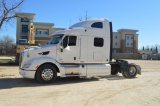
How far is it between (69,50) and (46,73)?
1.91 metres

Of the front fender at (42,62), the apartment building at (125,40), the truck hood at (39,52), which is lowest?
the front fender at (42,62)

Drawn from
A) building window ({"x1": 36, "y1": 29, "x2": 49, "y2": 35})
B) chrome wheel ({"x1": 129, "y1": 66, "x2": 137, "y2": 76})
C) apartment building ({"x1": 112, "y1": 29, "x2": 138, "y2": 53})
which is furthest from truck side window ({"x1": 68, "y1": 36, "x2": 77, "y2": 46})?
apartment building ({"x1": 112, "y1": 29, "x2": 138, "y2": 53})

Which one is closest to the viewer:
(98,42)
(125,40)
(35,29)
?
(98,42)

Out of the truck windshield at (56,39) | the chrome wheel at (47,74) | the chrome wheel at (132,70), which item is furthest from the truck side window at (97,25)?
the chrome wheel at (47,74)

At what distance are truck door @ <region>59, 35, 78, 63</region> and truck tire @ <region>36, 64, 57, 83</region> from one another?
922 millimetres

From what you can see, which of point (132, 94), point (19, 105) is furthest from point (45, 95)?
point (132, 94)

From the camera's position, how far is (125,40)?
3339 inches

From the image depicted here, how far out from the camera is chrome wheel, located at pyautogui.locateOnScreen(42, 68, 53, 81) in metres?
12.9

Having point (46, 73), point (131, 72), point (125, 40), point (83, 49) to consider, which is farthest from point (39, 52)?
point (125, 40)

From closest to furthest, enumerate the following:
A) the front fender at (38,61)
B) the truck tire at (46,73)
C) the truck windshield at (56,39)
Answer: the front fender at (38,61) → the truck tire at (46,73) → the truck windshield at (56,39)

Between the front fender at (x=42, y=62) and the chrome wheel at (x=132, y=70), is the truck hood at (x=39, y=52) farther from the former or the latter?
the chrome wheel at (x=132, y=70)

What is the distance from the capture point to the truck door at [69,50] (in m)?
13.7

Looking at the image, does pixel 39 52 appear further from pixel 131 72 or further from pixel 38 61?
pixel 131 72

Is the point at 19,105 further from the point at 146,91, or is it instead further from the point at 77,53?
the point at 77,53
